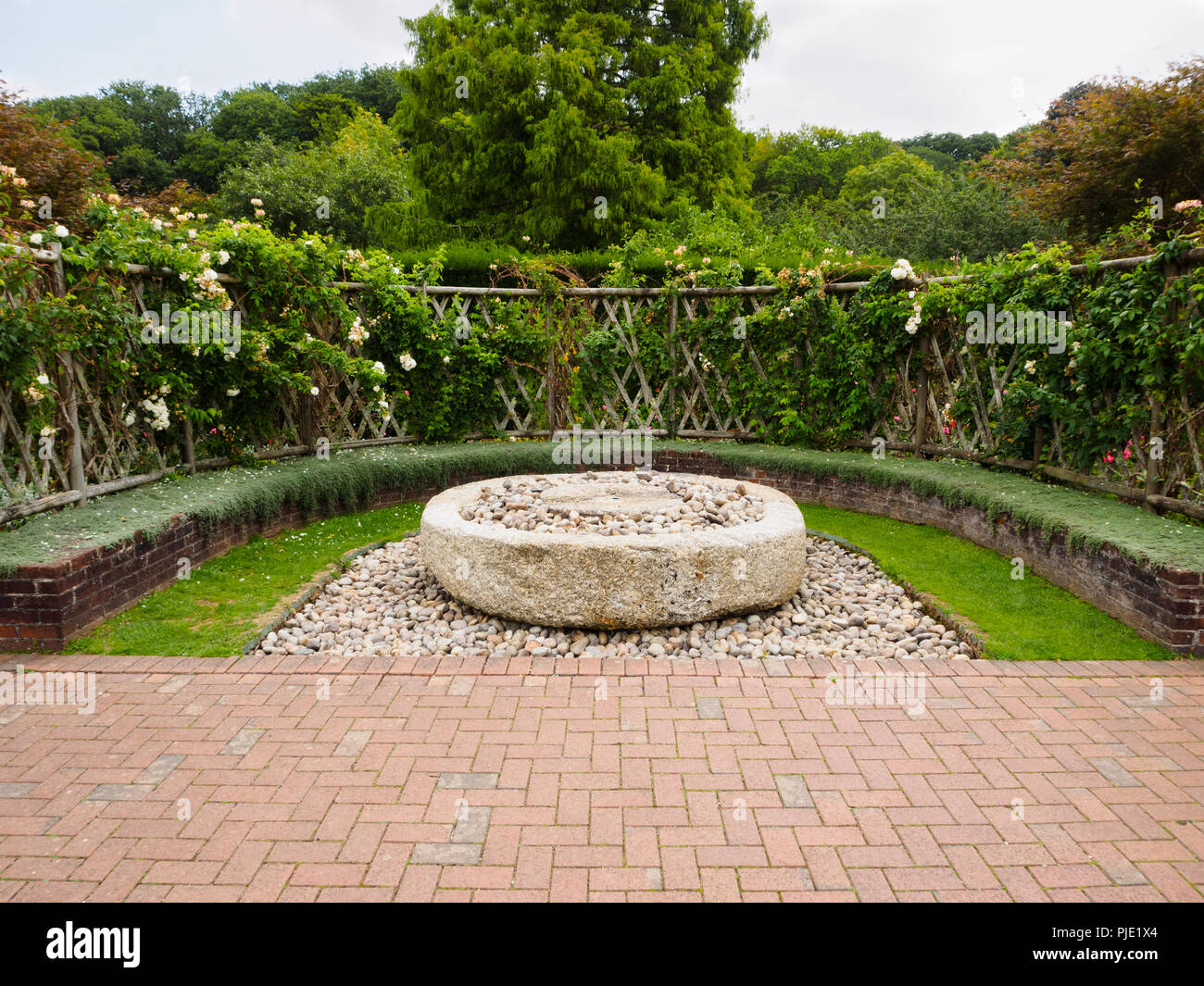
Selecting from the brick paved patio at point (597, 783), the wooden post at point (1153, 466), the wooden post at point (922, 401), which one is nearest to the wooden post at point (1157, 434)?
the wooden post at point (1153, 466)

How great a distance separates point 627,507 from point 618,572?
1078 millimetres

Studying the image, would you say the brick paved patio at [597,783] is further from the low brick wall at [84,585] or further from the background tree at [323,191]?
the background tree at [323,191]

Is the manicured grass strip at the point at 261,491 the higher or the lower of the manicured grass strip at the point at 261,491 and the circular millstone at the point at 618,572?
the higher

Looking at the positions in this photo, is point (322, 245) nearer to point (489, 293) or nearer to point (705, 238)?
point (489, 293)

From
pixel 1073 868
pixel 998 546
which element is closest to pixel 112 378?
pixel 1073 868

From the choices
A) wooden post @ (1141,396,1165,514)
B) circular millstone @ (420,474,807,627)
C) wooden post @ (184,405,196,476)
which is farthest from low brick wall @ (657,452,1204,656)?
wooden post @ (184,405,196,476)

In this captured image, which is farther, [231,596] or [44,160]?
[44,160]

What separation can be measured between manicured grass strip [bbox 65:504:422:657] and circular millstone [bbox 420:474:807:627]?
1314mm

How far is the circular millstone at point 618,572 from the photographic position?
14.4 feet

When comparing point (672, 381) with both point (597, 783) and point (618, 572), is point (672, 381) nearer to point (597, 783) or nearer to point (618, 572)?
point (618, 572)

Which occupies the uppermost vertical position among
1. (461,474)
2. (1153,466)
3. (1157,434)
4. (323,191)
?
(323,191)

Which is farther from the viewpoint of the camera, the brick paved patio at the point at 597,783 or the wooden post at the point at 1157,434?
the wooden post at the point at 1157,434

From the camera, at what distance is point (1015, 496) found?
603 cm

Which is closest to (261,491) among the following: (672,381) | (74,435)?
(74,435)
